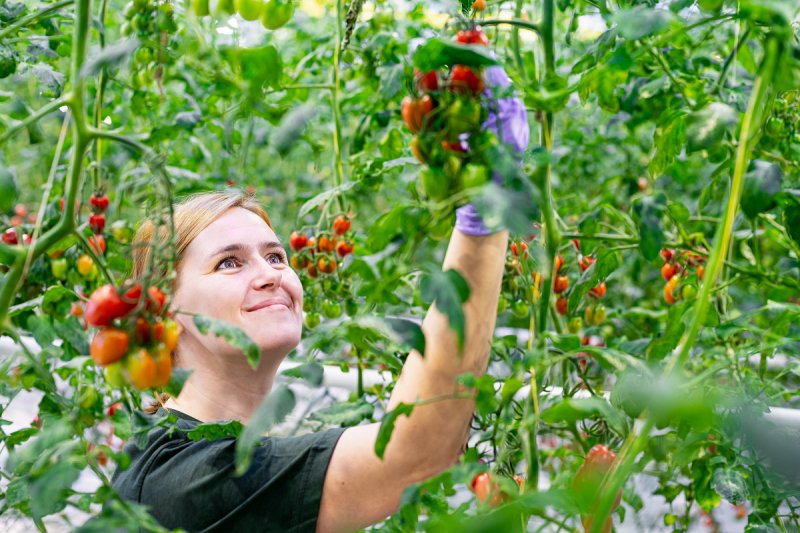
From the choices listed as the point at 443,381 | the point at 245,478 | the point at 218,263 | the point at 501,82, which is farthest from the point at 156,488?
the point at 501,82

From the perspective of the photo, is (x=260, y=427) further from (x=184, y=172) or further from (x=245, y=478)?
(x=184, y=172)

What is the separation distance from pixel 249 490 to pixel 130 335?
469 mm

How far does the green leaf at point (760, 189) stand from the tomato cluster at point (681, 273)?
30cm

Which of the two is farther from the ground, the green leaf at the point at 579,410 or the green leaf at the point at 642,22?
the green leaf at the point at 642,22

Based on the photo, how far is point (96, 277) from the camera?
170 cm

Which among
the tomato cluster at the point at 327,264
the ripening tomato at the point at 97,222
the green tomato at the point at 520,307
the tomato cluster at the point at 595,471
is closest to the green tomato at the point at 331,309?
the tomato cluster at the point at 327,264

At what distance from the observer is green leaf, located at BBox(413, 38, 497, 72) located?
0.67 metres

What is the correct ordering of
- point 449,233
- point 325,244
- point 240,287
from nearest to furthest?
point 449,233 → point 240,287 → point 325,244

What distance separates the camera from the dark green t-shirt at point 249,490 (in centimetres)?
112

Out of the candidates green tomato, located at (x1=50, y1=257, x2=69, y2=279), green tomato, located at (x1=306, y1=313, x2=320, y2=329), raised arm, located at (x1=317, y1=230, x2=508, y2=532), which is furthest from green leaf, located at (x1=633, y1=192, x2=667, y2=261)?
green tomato, located at (x1=50, y1=257, x2=69, y2=279)

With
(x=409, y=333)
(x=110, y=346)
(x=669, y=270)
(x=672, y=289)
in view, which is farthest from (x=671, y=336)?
(x=110, y=346)

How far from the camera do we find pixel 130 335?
735 mm

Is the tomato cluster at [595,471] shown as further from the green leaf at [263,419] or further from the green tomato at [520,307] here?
the green tomato at [520,307]

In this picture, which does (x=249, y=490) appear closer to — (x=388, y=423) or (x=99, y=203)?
(x=388, y=423)
